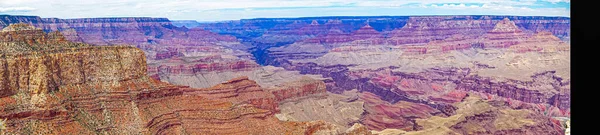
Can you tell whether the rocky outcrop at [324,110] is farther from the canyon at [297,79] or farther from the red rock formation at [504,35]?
the red rock formation at [504,35]


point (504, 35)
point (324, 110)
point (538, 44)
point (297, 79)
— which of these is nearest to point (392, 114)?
point (324, 110)

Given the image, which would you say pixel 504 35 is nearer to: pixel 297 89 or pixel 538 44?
pixel 538 44

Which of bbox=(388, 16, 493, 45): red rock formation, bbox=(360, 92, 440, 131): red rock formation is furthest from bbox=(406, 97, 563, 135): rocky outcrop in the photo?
bbox=(388, 16, 493, 45): red rock formation

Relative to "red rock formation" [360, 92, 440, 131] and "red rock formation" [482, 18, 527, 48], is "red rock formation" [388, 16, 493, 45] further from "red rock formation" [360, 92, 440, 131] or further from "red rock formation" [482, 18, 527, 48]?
"red rock formation" [360, 92, 440, 131]

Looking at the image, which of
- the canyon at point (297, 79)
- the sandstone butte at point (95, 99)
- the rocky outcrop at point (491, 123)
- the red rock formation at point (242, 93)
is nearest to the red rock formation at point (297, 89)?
the canyon at point (297, 79)

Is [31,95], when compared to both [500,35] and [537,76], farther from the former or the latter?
[500,35]
